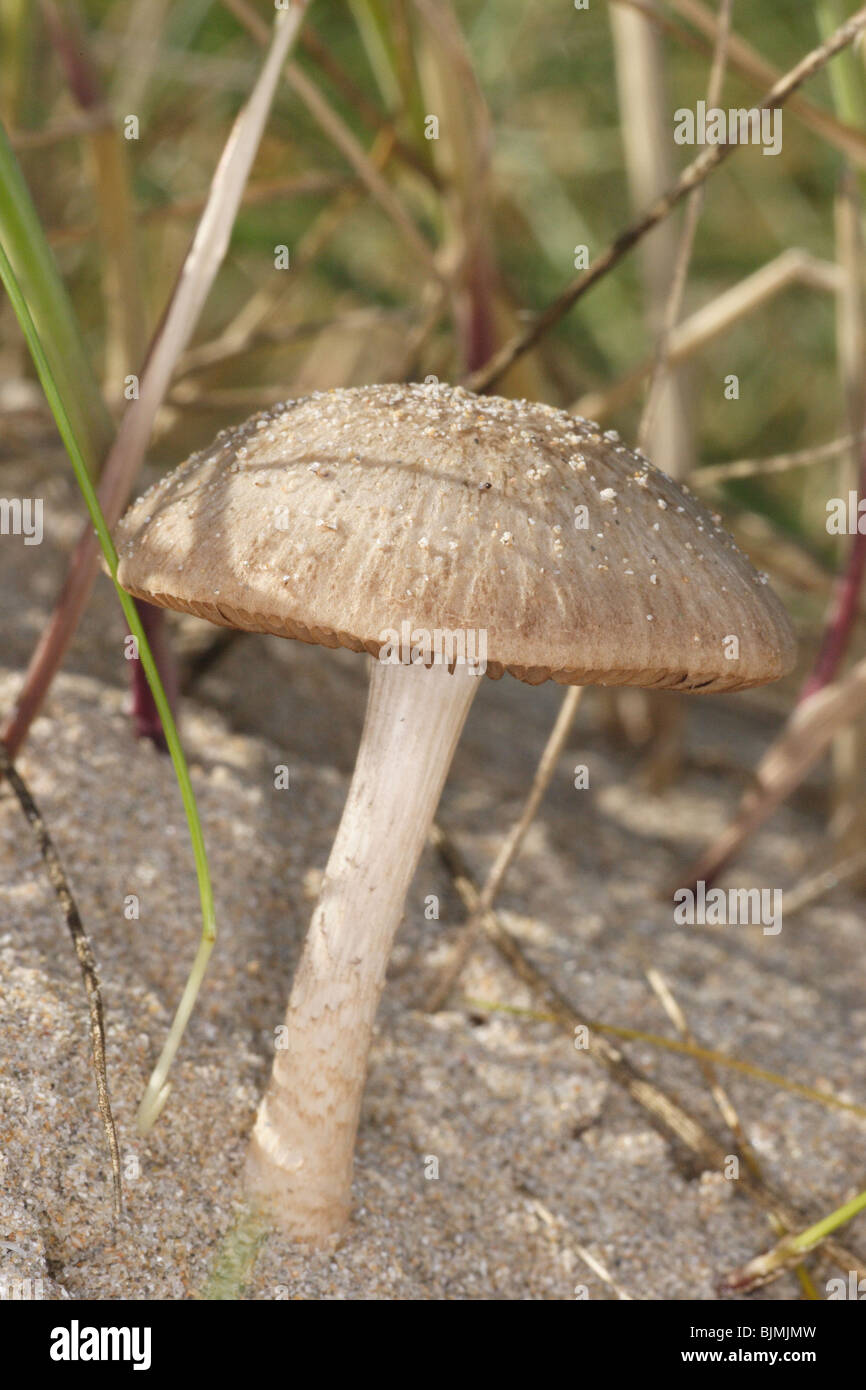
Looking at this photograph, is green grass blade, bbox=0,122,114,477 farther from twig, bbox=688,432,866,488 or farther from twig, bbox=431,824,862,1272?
twig, bbox=688,432,866,488

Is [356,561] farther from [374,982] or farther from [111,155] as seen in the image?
[111,155]

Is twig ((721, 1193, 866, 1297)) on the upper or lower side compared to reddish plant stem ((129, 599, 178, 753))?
lower

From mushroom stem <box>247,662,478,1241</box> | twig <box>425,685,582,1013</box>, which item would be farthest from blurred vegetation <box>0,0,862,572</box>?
mushroom stem <box>247,662,478,1241</box>

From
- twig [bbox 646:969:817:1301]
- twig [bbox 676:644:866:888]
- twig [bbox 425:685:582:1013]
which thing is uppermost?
twig [bbox 676:644:866:888]

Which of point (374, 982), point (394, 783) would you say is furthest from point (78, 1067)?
point (394, 783)

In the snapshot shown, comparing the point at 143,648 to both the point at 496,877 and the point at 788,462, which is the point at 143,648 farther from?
the point at 788,462

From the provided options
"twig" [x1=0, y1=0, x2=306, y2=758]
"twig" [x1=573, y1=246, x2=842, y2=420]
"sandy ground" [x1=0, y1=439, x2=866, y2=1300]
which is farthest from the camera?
"twig" [x1=573, y1=246, x2=842, y2=420]
